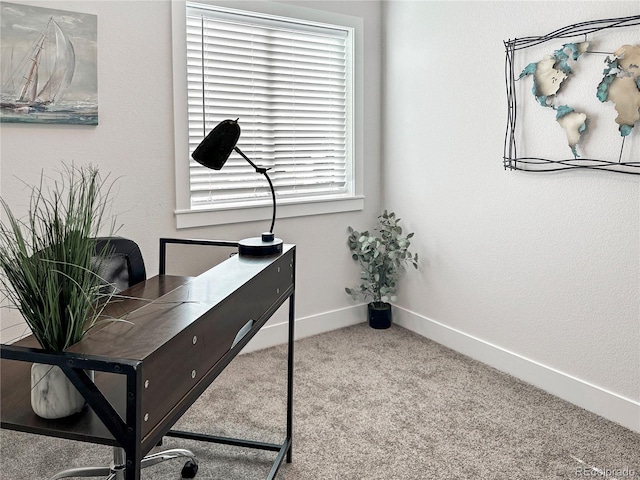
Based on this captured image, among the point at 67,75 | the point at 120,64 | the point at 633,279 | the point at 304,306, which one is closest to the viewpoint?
the point at 633,279

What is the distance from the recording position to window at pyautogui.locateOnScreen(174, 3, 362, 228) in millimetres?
3145

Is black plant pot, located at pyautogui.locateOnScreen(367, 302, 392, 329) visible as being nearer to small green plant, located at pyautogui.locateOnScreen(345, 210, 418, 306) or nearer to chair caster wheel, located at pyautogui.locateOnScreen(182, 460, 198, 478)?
small green plant, located at pyautogui.locateOnScreen(345, 210, 418, 306)

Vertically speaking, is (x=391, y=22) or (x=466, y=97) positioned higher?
(x=391, y=22)

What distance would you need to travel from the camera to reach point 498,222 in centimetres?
309

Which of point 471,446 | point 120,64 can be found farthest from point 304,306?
point 120,64

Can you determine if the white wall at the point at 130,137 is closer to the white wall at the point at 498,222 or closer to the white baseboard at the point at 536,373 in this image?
the white wall at the point at 498,222

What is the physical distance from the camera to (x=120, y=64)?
2.82 metres

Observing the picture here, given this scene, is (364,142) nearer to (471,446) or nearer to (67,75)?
(67,75)

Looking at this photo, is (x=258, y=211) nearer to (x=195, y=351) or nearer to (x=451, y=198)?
(x=451, y=198)

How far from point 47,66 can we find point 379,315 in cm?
240

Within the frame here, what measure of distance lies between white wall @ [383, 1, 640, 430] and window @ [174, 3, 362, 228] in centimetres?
34

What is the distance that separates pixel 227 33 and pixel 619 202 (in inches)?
87.4

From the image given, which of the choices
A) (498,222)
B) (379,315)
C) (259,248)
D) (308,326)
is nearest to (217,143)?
(259,248)

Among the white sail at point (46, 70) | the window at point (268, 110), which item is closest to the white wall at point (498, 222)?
the window at point (268, 110)
